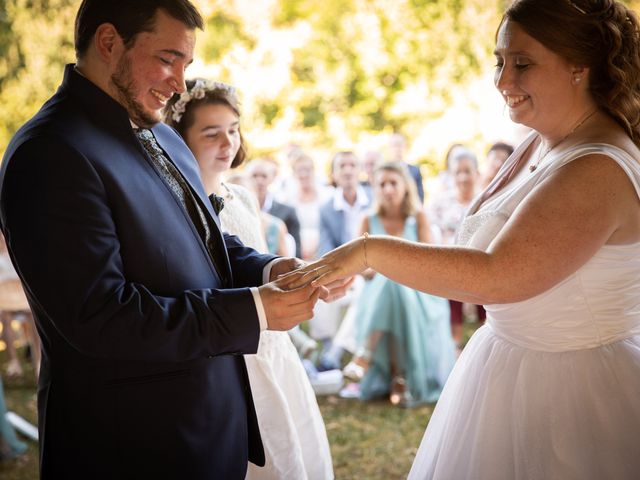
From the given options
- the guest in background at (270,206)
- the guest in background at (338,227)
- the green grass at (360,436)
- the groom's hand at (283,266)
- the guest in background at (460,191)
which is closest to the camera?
the groom's hand at (283,266)

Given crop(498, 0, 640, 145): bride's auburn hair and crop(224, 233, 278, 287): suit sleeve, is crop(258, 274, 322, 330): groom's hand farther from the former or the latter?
crop(498, 0, 640, 145): bride's auburn hair

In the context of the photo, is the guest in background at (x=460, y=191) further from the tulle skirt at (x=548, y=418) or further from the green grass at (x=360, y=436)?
the tulle skirt at (x=548, y=418)

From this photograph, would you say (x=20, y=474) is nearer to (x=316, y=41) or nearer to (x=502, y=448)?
(x=502, y=448)

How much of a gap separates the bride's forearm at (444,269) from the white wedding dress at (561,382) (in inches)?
8.8

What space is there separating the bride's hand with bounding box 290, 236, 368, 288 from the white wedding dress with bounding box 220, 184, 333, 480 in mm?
1033

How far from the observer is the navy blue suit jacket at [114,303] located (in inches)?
69.1

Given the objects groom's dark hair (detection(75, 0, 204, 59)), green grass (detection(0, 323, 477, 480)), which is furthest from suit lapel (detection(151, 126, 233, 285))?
green grass (detection(0, 323, 477, 480))

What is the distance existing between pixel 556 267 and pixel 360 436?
3656mm

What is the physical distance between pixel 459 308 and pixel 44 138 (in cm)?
580

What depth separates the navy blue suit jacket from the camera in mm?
1756

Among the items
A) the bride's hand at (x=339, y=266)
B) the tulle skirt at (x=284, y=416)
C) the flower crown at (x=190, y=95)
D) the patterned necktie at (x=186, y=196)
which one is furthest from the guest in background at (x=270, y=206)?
the bride's hand at (x=339, y=266)

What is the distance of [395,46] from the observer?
52.6ft

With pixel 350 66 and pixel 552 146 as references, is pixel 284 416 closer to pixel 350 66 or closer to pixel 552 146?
pixel 552 146

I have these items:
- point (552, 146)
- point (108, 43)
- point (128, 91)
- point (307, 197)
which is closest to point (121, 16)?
point (108, 43)
